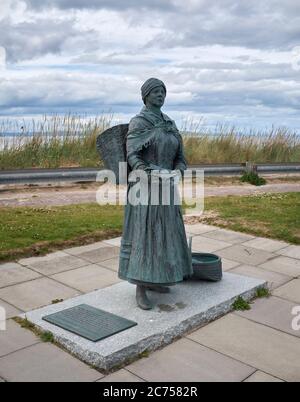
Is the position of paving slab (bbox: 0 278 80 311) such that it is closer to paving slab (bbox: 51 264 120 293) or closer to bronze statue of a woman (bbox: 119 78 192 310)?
paving slab (bbox: 51 264 120 293)

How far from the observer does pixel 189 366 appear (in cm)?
375

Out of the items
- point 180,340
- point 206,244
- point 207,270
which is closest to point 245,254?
point 206,244

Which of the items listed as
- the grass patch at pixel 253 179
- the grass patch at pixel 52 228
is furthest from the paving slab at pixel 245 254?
the grass patch at pixel 253 179

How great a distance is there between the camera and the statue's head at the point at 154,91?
4.35 m

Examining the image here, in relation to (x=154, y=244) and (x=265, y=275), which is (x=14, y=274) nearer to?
(x=154, y=244)

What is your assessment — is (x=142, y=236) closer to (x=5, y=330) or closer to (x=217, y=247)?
(x=5, y=330)

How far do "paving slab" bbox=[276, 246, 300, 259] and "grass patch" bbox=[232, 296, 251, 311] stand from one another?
2.23 meters

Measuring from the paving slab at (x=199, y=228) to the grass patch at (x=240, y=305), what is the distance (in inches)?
128

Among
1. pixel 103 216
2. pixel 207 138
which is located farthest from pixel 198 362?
pixel 207 138

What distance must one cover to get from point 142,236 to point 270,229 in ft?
14.7

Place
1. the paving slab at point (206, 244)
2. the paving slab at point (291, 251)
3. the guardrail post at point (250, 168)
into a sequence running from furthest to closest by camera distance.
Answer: the guardrail post at point (250, 168)
the paving slab at point (206, 244)
the paving slab at point (291, 251)

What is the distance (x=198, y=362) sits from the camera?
3818mm

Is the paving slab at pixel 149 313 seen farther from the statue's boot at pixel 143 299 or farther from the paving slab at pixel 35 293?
the paving slab at pixel 35 293

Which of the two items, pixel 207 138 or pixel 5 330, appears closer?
pixel 5 330
